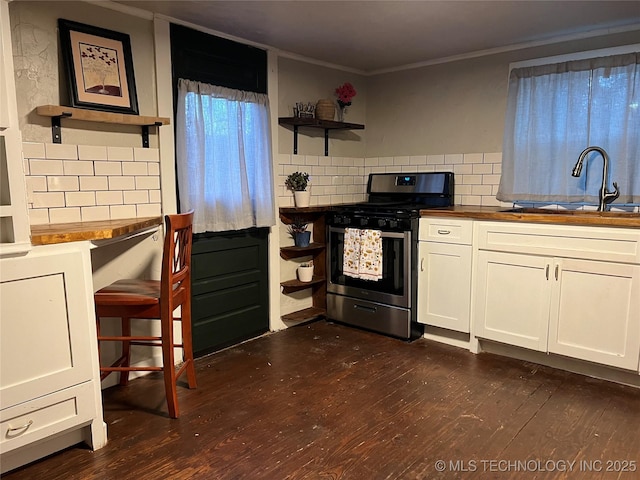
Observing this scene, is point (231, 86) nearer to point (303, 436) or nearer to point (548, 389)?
point (303, 436)

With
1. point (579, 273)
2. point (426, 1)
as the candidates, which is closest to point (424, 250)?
point (579, 273)

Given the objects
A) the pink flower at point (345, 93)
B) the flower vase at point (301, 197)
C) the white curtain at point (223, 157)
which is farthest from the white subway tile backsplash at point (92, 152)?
the pink flower at point (345, 93)

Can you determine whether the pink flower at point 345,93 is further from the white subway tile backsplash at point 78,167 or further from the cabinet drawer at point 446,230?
the white subway tile backsplash at point 78,167

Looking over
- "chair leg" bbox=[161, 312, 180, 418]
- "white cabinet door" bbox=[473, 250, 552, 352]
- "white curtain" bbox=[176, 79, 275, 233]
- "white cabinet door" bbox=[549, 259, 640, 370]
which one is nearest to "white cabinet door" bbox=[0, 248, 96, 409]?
"chair leg" bbox=[161, 312, 180, 418]

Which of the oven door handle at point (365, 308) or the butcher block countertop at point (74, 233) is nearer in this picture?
the butcher block countertop at point (74, 233)

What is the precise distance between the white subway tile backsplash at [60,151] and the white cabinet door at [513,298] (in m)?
2.39

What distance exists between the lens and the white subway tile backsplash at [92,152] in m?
2.39

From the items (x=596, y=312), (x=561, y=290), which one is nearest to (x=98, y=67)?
(x=561, y=290)

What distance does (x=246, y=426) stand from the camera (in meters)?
2.16

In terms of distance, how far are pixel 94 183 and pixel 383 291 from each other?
199 cm

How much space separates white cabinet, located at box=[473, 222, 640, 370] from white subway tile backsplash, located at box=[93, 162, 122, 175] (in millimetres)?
2169

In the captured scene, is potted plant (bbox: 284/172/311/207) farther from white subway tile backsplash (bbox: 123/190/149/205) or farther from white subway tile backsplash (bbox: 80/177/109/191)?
white subway tile backsplash (bbox: 80/177/109/191)

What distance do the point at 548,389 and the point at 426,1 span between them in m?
2.17

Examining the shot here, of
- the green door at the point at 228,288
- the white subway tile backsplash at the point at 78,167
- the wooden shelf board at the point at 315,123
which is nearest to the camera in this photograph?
the white subway tile backsplash at the point at 78,167
